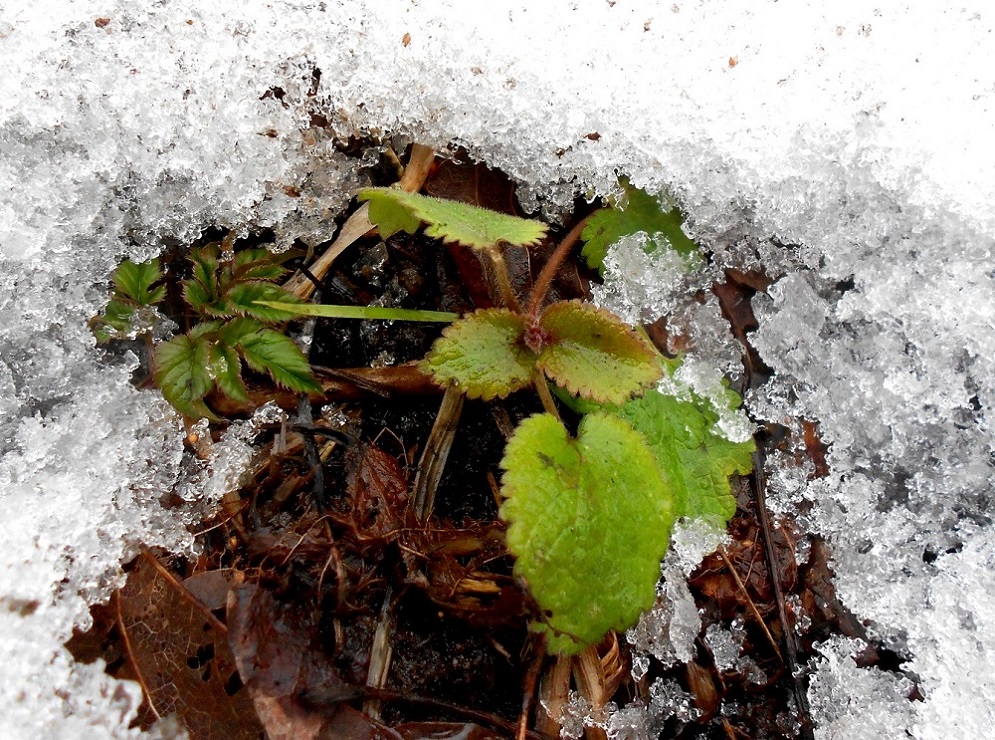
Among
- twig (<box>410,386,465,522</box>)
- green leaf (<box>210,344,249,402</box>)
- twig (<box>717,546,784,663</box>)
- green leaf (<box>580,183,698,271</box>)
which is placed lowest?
twig (<box>717,546,784,663</box>)

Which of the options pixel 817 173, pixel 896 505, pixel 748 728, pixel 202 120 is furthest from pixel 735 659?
pixel 202 120

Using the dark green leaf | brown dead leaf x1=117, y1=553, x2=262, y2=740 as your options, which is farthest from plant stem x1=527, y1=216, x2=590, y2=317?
brown dead leaf x1=117, y1=553, x2=262, y2=740

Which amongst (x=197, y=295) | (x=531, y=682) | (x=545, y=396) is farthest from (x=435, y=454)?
(x=197, y=295)

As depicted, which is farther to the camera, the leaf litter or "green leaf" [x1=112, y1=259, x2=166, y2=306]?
"green leaf" [x1=112, y1=259, x2=166, y2=306]

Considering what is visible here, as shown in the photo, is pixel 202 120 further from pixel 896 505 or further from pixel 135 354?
pixel 896 505

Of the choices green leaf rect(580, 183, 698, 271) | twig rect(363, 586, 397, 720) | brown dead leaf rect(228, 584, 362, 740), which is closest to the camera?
brown dead leaf rect(228, 584, 362, 740)

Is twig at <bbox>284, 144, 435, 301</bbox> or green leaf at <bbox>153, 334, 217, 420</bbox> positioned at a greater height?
twig at <bbox>284, 144, 435, 301</bbox>

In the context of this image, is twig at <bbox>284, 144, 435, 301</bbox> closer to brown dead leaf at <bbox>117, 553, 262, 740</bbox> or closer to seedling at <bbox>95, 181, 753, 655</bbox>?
seedling at <bbox>95, 181, 753, 655</bbox>
